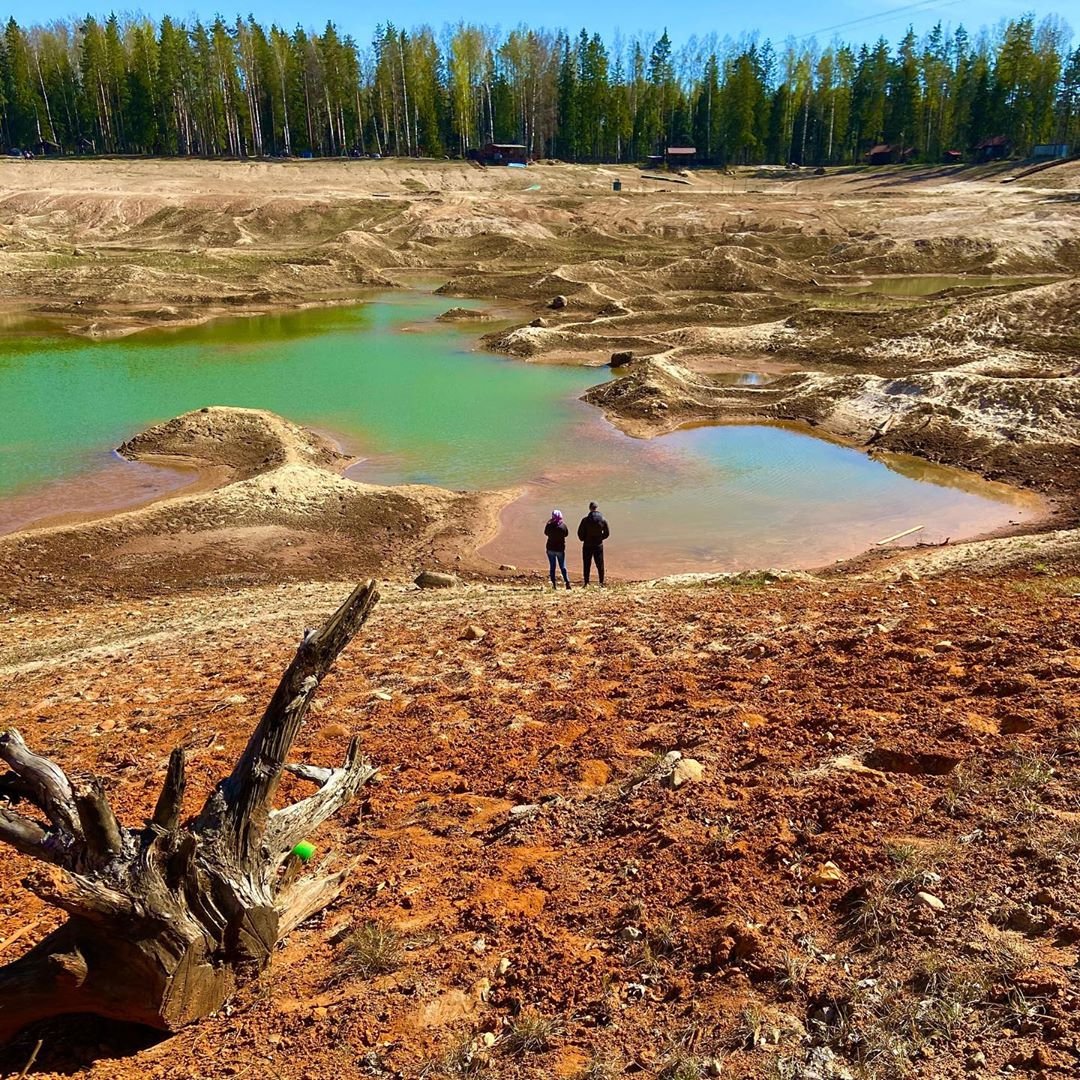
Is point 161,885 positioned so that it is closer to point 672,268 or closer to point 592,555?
point 592,555

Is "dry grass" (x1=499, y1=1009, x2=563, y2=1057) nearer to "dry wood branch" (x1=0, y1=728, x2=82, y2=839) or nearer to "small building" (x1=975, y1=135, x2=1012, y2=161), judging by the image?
"dry wood branch" (x1=0, y1=728, x2=82, y2=839)

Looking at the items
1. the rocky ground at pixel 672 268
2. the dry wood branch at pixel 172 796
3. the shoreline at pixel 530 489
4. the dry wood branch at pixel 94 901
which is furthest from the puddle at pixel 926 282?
the dry wood branch at pixel 94 901

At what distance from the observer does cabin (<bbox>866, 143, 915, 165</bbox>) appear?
121250 mm

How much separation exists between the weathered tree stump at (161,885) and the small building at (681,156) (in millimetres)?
133149

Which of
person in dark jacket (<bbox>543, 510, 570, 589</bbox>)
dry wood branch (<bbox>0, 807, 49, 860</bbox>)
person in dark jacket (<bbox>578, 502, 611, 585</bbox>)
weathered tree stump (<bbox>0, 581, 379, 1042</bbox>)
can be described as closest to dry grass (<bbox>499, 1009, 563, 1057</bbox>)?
weathered tree stump (<bbox>0, 581, 379, 1042</bbox>)

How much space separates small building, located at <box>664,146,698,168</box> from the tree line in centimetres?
333

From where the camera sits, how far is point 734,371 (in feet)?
132

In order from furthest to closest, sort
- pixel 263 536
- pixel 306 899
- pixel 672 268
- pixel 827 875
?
pixel 672 268, pixel 263 536, pixel 306 899, pixel 827 875

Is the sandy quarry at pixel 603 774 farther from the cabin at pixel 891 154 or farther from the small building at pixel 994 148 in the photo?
the cabin at pixel 891 154

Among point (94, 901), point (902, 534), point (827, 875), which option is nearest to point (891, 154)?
point (902, 534)

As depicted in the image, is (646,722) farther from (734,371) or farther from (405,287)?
(405,287)

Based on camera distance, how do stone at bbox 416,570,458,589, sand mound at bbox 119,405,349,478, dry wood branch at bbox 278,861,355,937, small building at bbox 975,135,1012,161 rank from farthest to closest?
small building at bbox 975,135,1012,161 → sand mound at bbox 119,405,349,478 → stone at bbox 416,570,458,589 → dry wood branch at bbox 278,861,355,937

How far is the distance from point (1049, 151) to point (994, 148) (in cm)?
650

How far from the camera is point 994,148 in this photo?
115 metres
